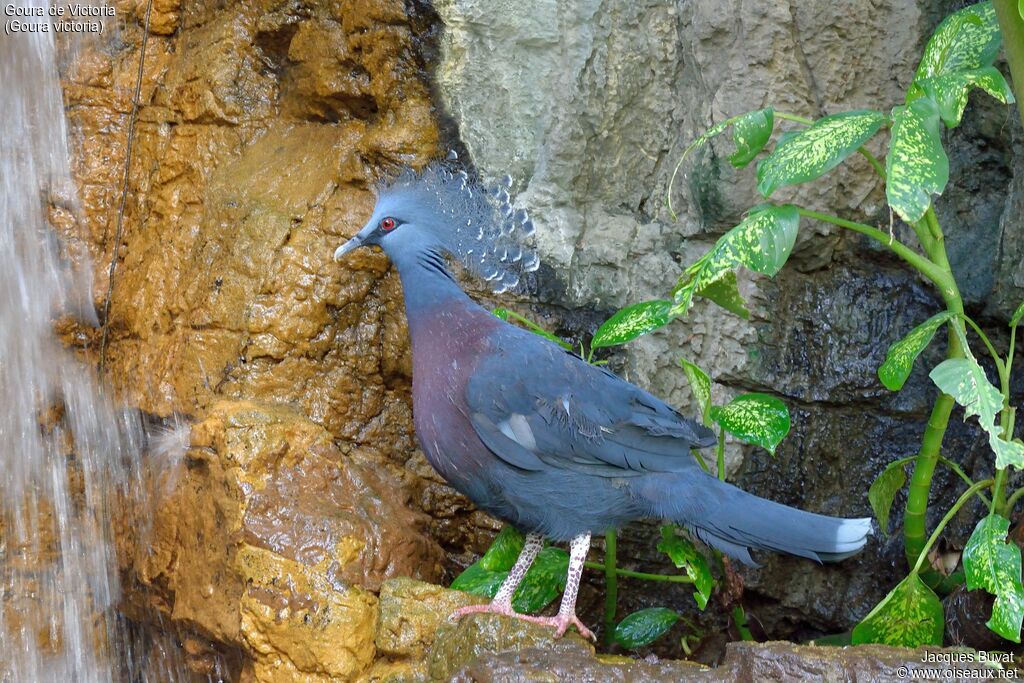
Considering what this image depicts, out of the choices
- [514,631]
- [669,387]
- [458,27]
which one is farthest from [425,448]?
[458,27]

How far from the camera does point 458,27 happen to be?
3.65 m

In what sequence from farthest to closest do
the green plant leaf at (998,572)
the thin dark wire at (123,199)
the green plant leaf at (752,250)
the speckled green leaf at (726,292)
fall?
the thin dark wire at (123,199), the speckled green leaf at (726,292), the green plant leaf at (752,250), the green plant leaf at (998,572)

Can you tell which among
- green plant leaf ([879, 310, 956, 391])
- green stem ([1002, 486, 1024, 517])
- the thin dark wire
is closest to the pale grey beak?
the thin dark wire

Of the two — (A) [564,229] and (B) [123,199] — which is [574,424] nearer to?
(A) [564,229]

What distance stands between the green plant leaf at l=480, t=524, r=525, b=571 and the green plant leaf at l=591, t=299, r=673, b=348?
→ 2.14ft

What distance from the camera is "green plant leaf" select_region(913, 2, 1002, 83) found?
2869 mm

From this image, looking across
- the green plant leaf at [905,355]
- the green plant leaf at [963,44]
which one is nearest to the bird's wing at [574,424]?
the green plant leaf at [905,355]

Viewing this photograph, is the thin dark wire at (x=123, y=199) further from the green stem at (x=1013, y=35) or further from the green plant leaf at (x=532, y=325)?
the green stem at (x=1013, y=35)

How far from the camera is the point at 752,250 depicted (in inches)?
105

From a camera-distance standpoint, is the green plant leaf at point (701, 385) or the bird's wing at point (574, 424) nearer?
the bird's wing at point (574, 424)

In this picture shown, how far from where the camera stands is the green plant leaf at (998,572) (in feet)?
8.26

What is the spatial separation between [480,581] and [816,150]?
1547mm

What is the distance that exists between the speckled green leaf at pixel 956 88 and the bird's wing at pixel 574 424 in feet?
3.39

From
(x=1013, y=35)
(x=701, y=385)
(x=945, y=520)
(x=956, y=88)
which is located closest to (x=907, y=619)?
(x=945, y=520)
